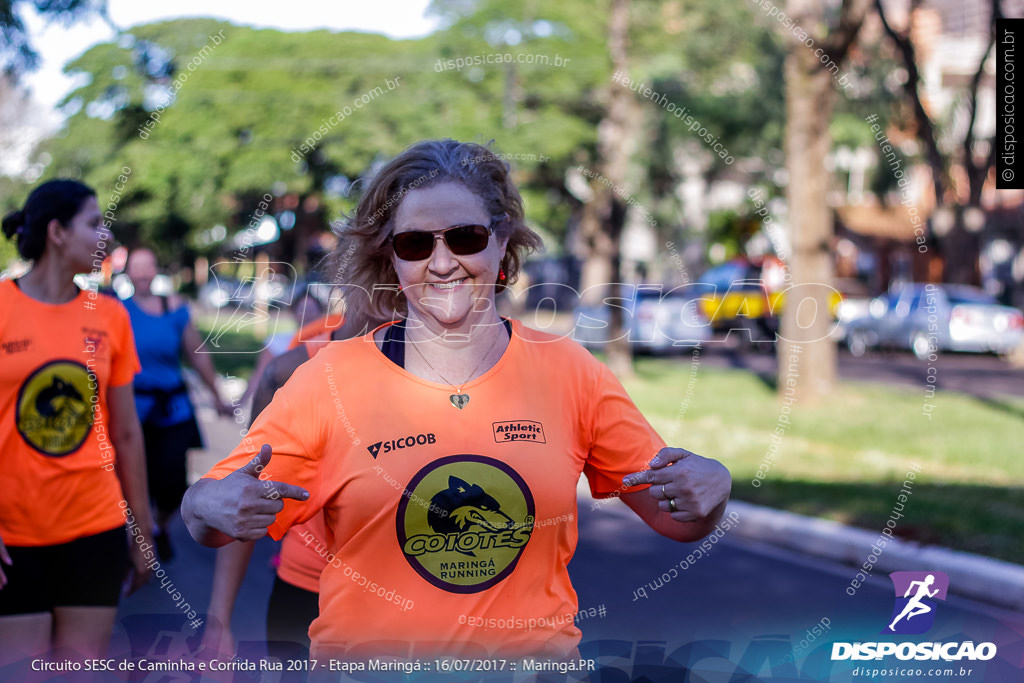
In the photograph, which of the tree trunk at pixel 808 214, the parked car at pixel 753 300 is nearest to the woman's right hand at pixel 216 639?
the tree trunk at pixel 808 214

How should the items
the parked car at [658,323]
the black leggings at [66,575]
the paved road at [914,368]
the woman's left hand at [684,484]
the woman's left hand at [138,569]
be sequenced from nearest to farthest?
the woman's left hand at [684,484], the black leggings at [66,575], the woman's left hand at [138,569], the paved road at [914,368], the parked car at [658,323]

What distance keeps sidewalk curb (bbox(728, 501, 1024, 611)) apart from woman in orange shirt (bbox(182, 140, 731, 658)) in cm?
408

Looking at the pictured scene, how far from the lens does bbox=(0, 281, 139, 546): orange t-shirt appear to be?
11.1 ft

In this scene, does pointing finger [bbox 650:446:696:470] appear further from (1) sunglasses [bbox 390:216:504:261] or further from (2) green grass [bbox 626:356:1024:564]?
(2) green grass [bbox 626:356:1024:564]

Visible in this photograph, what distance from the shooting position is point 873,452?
32.0ft

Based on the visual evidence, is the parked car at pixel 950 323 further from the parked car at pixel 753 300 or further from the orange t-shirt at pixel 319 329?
the orange t-shirt at pixel 319 329

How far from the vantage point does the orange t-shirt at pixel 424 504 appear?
219 centimetres

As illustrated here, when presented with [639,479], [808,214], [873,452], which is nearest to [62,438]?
[639,479]

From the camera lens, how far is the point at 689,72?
1394 inches

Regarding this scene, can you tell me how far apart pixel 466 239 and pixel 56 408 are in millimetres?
1841

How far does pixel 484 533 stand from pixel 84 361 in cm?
197

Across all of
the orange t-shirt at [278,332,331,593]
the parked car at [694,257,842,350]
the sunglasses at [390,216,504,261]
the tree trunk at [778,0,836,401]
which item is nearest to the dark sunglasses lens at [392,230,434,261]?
the sunglasses at [390,216,504,261]

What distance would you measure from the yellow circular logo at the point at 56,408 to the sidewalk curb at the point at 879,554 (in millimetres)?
4607

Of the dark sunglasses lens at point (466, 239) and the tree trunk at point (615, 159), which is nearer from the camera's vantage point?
the dark sunglasses lens at point (466, 239)
